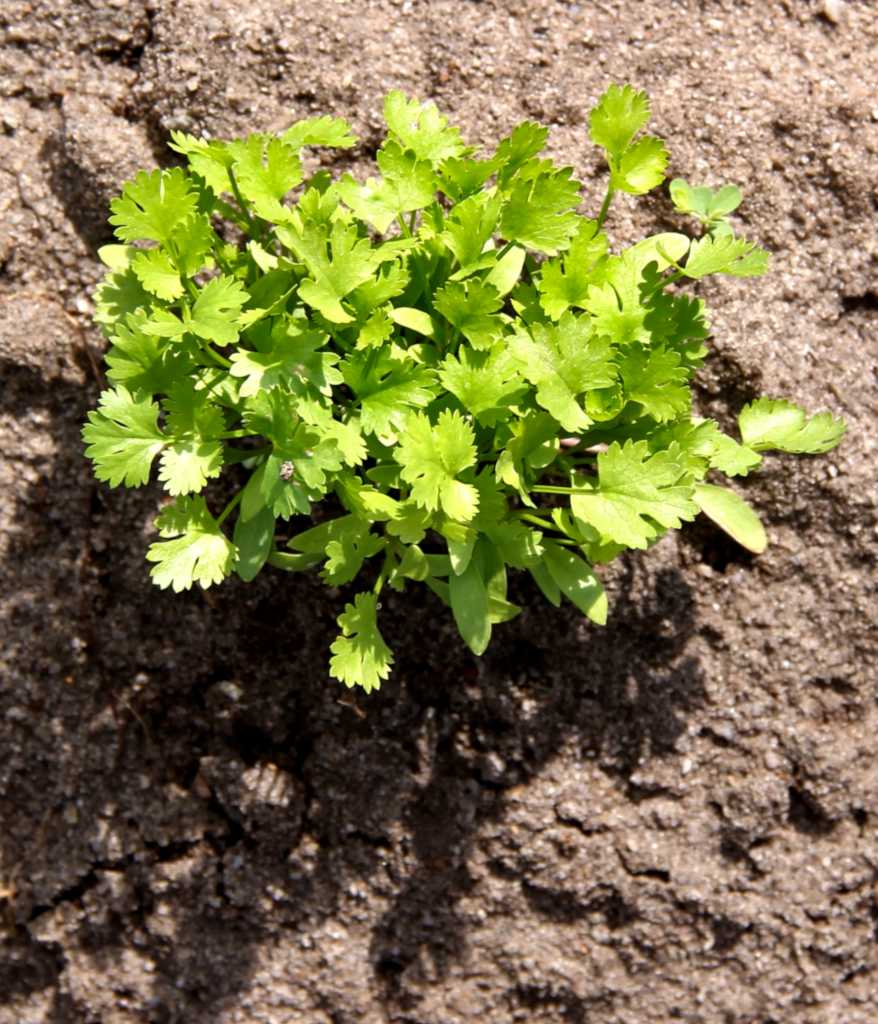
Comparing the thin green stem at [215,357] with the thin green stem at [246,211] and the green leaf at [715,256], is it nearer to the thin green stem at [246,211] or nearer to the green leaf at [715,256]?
the thin green stem at [246,211]

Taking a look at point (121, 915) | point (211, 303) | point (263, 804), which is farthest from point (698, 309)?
point (121, 915)

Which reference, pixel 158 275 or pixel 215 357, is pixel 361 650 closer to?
pixel 215 357

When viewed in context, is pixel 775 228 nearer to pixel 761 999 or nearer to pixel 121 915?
pixel 761 999

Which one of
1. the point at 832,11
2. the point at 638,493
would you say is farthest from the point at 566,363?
the point at 832,11

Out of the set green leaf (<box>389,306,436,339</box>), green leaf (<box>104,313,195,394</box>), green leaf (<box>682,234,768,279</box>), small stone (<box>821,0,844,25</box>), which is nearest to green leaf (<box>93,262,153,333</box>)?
green leaf (<box>104,313,195,394</box>)

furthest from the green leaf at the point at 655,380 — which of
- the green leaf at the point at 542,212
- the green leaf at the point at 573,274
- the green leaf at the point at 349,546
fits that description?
the green leaf at the point at 349,546
